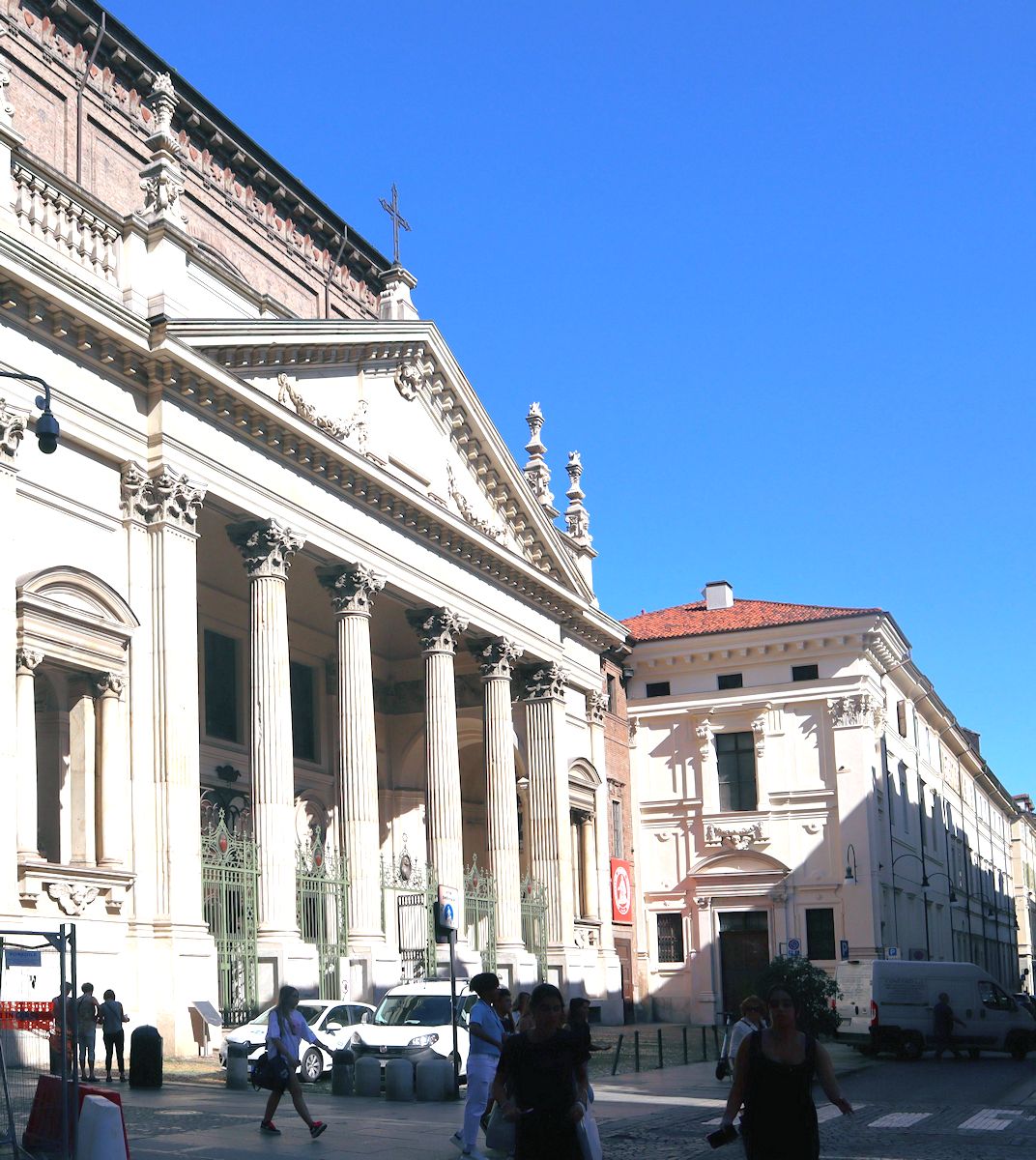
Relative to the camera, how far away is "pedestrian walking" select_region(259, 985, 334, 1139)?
15.2 m

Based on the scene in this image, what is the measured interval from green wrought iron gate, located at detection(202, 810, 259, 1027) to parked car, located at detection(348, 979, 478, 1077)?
366 centimetres

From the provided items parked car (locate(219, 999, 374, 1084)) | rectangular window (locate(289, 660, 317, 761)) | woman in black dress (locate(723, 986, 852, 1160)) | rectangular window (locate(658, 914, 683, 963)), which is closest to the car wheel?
parked car (locate(219, 999, 374, 1084))

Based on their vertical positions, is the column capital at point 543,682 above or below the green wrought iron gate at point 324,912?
above

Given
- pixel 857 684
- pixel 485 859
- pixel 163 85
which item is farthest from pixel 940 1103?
pixel 857 684

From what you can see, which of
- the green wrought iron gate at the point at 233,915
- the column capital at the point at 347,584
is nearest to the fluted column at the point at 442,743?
the column capital at the point at 347,584

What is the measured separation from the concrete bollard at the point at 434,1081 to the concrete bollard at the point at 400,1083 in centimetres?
11

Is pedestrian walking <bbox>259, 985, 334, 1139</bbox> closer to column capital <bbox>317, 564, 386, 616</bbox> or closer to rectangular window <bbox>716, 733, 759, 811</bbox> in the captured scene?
column capital <bbox>317, 564, 386, 616</bbox>

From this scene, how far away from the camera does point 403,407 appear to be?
115 feet

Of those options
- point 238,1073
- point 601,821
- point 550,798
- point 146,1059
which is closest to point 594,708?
point 601,821

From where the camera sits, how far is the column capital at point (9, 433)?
2327 centimetres

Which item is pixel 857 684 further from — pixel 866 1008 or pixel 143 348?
pixel 143 348

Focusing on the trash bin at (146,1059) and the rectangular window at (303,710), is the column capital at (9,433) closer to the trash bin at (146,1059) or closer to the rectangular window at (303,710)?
the trash bin at (146,1059)

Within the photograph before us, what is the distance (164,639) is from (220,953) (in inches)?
216

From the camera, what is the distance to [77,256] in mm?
25906
